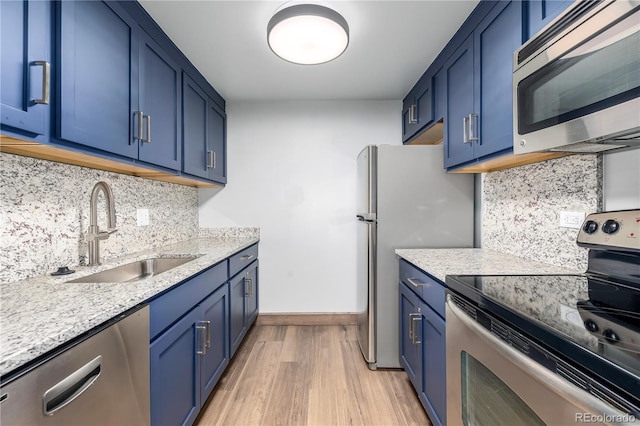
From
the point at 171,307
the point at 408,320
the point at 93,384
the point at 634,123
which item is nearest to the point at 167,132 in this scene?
the point at 171,307

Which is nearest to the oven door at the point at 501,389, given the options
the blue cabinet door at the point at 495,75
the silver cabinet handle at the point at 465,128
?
→ the blue cabinet door at the point at 495,75

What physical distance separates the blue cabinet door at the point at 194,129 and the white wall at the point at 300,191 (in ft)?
1.82

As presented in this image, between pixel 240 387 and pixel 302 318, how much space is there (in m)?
1.04

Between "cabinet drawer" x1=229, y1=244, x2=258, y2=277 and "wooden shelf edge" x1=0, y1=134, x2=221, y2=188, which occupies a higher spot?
"wooden shelf edge" x1=0, y1=134, x2=221, y2=188

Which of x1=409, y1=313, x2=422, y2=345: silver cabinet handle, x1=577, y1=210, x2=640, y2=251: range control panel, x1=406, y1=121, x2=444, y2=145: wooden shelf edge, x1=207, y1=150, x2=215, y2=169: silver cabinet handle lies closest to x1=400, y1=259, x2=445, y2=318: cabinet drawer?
x1=409, y1=313, x2=422, y2=345: silver cabinet handle

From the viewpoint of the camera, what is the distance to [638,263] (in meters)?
0.94

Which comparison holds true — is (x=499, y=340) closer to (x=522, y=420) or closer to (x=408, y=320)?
(x=522, y=420)

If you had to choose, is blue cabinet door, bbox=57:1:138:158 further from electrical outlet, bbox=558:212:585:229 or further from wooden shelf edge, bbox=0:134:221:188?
electrical outlet, bbox=558:212:585:229

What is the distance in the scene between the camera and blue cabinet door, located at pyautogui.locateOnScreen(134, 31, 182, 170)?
1.52m

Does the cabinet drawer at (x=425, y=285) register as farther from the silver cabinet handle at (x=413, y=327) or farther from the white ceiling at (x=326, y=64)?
the white ceiling at (x=326, y=64)

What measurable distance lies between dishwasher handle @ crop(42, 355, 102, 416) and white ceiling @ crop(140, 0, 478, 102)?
1695 mm

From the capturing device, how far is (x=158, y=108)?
5.52 ft

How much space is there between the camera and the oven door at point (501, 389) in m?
0.56
